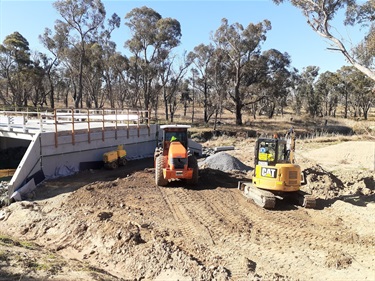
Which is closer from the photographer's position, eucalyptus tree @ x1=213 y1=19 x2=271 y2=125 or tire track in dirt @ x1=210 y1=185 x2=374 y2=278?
tire track in dirt @ x1=210 y1=185 x2=374 y2=278

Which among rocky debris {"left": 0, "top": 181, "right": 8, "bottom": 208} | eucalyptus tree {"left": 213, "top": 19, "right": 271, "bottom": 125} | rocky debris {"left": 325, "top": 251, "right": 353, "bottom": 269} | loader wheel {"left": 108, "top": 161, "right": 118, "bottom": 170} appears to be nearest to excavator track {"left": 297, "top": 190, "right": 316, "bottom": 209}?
rocky debris {"left": 325, "top": 251, "right": 353, "bottom": 269}

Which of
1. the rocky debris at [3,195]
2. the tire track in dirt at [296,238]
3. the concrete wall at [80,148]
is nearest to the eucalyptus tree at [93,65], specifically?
the concrete wall at [80,148]

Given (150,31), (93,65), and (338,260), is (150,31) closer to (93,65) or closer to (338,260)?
(93,65)

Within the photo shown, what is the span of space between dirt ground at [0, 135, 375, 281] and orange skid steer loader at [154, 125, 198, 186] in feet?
1.82

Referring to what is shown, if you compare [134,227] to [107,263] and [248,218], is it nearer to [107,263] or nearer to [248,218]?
[107,263]

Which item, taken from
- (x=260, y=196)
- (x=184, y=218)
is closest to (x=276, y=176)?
(x=260, y=196)

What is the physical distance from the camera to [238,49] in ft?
135

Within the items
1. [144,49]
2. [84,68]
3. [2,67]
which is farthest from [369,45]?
[2,67]

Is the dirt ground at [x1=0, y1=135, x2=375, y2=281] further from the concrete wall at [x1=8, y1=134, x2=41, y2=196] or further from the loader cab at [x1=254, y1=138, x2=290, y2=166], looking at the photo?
the loader cab at [x1=254, y1=138, x2=290, y2=166]

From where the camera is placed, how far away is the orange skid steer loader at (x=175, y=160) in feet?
40.8

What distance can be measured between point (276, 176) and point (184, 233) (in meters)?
3.68

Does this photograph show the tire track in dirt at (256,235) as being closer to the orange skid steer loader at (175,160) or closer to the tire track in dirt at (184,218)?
the tire track in dirt at (184,218)

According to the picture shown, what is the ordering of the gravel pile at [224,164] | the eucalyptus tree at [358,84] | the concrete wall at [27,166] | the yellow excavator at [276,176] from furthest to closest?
1. the eucalyptus tree at [358,84]
2. the gravel pile at [224,164]
3. the concrete wall at [27,166]
4. the yellow excavator at [276,176]

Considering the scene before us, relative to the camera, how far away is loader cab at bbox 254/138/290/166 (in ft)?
36.3
